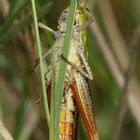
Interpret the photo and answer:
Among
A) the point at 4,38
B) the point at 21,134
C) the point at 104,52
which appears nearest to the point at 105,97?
the point at 104,52

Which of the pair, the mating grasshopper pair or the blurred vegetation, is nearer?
the mating grasshopper pair

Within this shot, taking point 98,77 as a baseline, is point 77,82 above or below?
below

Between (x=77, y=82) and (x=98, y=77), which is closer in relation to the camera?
(x=77, y=82)

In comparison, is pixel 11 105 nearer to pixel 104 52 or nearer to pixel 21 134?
pixel 21 134

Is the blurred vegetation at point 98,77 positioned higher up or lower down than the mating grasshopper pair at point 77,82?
higher up

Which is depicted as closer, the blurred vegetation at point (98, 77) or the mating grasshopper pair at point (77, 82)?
the mating grasshopper pair at point (77, 82)

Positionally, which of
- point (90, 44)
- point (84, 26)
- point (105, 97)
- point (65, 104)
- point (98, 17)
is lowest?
point (65, 104)

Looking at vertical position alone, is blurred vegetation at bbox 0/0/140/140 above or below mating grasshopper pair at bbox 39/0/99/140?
above

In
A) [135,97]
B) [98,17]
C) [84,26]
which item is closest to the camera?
[84,26]
